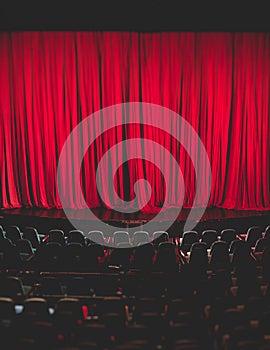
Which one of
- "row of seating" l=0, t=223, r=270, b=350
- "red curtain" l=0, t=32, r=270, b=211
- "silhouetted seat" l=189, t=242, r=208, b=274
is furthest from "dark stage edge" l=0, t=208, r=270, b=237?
"silhouetted seat" l=189, t=242, r=208, b=274

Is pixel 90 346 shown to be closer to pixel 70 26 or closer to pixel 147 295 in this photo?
pixel 147 295

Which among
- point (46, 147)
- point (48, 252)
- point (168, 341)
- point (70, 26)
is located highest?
point (70, 26)

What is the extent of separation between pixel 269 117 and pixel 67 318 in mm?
6613

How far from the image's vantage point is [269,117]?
32.9 ft

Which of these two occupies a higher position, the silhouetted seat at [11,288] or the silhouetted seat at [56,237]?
the silhouetted seat at [56,237]

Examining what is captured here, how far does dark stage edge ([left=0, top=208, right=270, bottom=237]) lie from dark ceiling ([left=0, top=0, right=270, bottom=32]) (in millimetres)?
3310

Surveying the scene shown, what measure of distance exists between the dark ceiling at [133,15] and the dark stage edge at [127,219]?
3310 mm

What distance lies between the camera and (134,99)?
999 centimetres

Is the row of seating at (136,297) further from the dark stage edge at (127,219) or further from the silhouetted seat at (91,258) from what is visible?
the dark stage edge at (127,219)

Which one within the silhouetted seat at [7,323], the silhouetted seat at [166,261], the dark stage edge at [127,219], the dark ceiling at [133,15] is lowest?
the silhouetted seat at [7,323]

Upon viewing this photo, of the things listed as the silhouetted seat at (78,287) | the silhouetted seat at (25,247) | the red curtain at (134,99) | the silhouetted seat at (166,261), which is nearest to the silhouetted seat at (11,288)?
the silhouetted seat at (78,287)

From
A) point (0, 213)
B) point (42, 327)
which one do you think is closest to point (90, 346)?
point (42, 327)

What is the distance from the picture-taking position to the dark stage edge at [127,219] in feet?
30.0

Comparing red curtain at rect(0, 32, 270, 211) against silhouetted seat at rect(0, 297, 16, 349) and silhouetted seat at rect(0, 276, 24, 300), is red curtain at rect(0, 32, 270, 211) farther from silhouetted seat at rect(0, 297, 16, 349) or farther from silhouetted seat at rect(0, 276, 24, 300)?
silhouetted seat at rect(0, 297, 16, 349)
